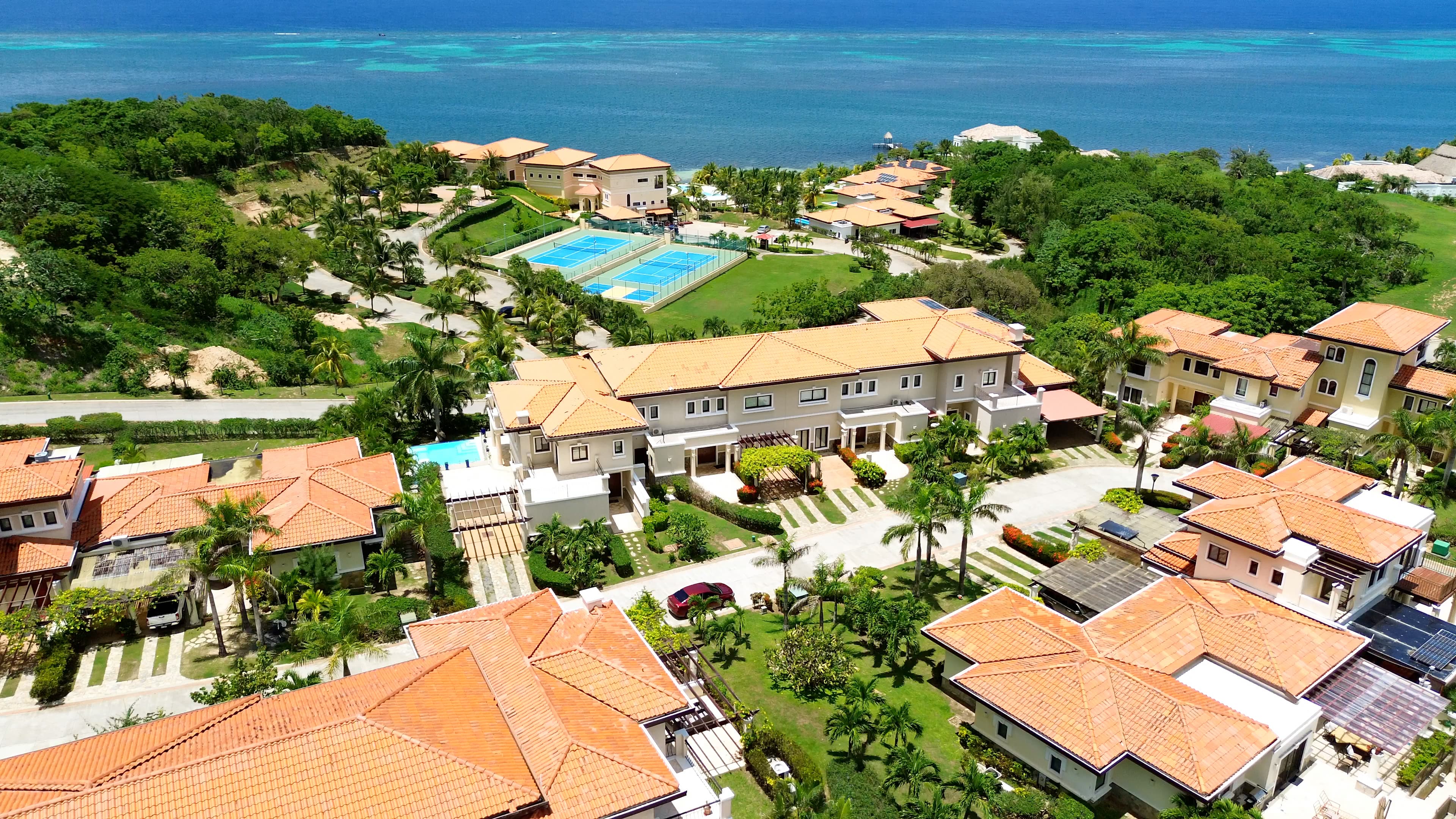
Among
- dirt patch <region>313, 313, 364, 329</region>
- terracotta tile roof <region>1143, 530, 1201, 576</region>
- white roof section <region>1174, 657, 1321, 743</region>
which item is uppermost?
dirt patch <region>313, 313, 364, 329</region>

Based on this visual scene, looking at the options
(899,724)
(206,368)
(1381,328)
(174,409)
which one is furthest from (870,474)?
(206,368)

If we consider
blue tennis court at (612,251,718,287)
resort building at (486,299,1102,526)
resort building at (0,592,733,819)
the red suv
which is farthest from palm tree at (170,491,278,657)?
blue tennis court at (612,251,718,287)

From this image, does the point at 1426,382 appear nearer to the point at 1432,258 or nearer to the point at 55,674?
the point at 1432,258

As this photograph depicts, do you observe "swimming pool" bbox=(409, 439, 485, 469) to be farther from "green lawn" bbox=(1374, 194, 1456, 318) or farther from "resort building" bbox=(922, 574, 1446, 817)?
"green lawn" bbox=(1374, 194, 1456, 318)

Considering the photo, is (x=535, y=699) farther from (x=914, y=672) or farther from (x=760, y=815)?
(x=914, y=672)

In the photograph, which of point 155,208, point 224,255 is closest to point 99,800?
point 224,255
